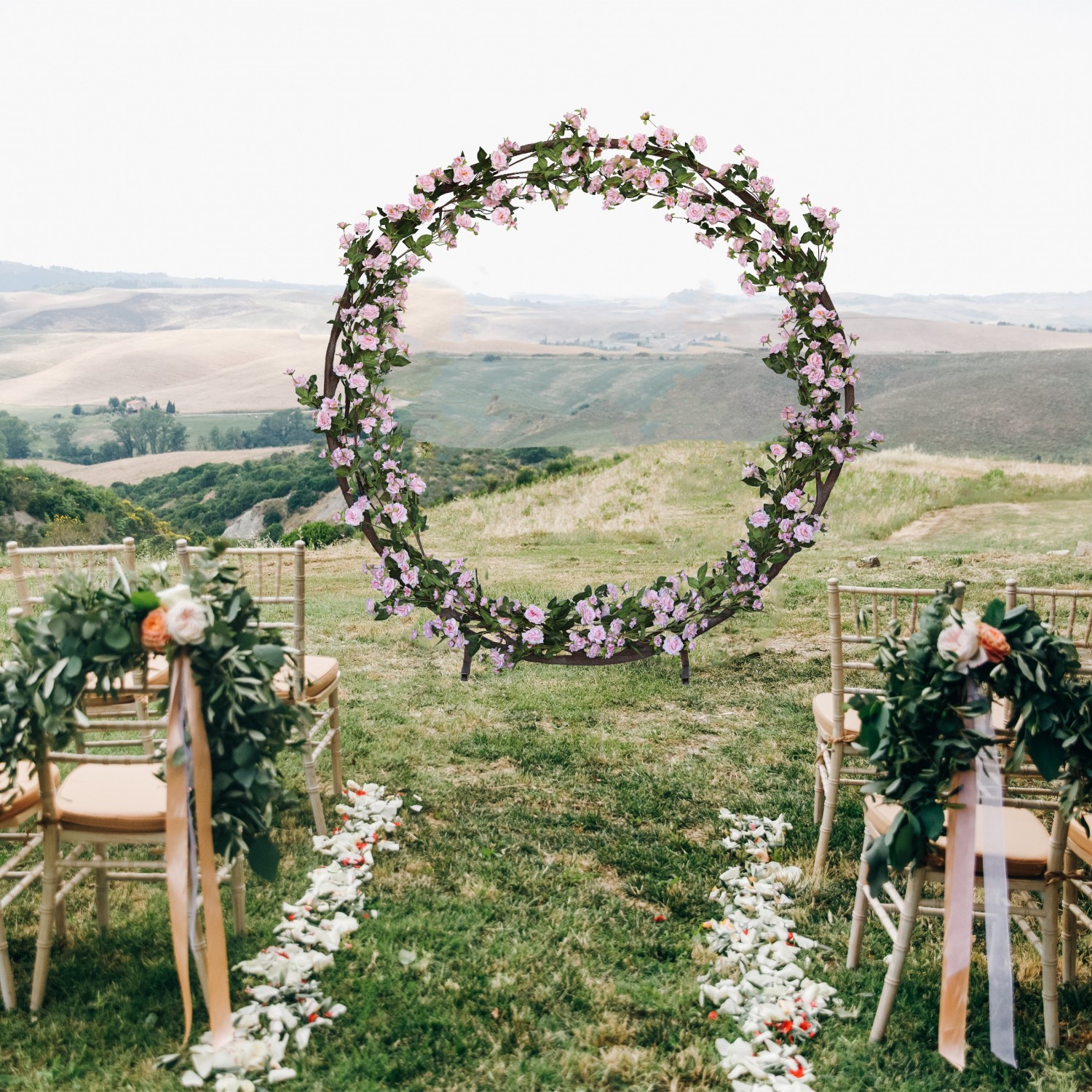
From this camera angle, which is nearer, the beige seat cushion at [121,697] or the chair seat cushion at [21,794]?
the chair seat cushion at [21,794]

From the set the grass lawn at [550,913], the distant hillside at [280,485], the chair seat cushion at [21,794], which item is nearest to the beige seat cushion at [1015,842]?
the grass lawn at [550,913]

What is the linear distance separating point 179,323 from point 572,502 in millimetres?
9974

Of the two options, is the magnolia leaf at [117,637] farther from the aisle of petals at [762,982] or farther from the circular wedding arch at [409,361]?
the circular wedding arch at [409,361]

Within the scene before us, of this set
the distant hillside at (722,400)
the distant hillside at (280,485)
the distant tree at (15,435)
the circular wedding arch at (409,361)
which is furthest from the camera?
the distant tree at (15,435)

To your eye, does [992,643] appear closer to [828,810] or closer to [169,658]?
[828,810]

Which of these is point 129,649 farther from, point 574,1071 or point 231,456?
point 231,456

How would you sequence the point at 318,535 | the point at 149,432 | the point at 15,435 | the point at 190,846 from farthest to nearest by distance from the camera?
the point at 149,432, the point at 15,435, the point at 318,535, the point at 190,846

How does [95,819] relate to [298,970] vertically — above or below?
above

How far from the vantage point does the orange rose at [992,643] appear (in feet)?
7.43

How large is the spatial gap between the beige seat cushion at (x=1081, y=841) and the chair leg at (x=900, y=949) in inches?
17.3

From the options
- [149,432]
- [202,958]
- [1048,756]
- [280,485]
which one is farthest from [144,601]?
[149,432]

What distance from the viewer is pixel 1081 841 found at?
2.57 metres

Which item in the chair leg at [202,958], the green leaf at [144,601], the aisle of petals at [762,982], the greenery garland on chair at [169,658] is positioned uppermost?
the green leaf at [144,601]

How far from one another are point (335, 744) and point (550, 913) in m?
1.30
